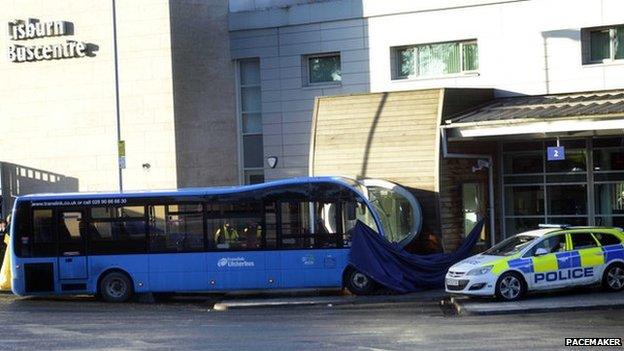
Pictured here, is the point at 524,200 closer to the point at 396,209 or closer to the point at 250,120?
the point at 396,209

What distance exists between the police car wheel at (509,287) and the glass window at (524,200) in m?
8.46

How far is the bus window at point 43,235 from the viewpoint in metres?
23.1

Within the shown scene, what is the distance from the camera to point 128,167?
3073 cm

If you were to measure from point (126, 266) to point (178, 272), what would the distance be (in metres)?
1.31

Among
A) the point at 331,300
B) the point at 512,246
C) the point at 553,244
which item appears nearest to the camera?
the point at 553,244

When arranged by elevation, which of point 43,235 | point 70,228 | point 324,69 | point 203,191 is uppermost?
point 324,69

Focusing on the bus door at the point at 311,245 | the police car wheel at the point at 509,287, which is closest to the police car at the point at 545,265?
the police car wheel at the point at 509,287

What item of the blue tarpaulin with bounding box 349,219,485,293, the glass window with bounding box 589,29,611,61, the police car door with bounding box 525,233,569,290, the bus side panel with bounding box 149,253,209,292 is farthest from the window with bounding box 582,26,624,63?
the bus side panel with bounding box 149,253,209,292

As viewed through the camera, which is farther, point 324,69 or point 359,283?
point 324,69

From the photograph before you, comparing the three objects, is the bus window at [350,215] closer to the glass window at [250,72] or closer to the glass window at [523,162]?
the glass window at [523,162]

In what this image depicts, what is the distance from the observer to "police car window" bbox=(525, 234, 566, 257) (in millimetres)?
20078

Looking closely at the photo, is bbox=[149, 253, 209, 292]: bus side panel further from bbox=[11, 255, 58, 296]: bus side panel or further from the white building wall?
the white building wall

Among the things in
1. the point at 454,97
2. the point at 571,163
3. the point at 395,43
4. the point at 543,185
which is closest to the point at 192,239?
the point at 454,97

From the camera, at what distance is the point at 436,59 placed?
28.6 meters
